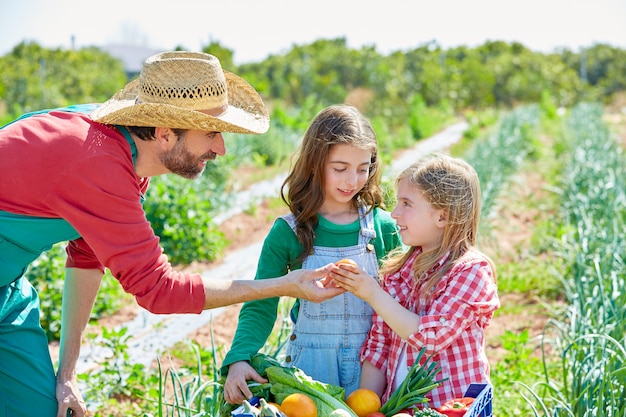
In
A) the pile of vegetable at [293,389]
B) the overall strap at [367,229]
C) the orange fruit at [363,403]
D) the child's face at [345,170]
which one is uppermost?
the child's face at [345,170]

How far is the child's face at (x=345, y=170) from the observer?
2.35 metres

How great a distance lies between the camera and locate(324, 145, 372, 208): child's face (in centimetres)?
235

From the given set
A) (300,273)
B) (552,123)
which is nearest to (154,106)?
(300,273)

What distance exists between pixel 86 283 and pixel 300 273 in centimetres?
79

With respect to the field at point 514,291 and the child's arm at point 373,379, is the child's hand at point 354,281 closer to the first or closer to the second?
the child's arm at point 373,379

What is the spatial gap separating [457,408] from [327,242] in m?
0.89

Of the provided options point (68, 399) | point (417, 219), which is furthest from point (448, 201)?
point (68, 399)

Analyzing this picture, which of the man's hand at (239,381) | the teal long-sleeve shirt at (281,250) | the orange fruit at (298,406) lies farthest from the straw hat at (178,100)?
the orange fruit at (298,406)

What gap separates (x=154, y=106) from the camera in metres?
1.99

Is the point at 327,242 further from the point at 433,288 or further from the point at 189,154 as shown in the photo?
the point at 189,154

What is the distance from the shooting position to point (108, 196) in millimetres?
1914

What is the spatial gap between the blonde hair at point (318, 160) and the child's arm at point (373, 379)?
0.43 metres

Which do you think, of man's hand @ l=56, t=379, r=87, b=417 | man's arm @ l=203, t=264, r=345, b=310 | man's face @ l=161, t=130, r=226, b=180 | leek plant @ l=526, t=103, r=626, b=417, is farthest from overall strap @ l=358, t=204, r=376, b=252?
man's hand @ l=56, t=379, r=87, b=417

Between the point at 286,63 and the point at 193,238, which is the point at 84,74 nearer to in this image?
the point at 286,63
